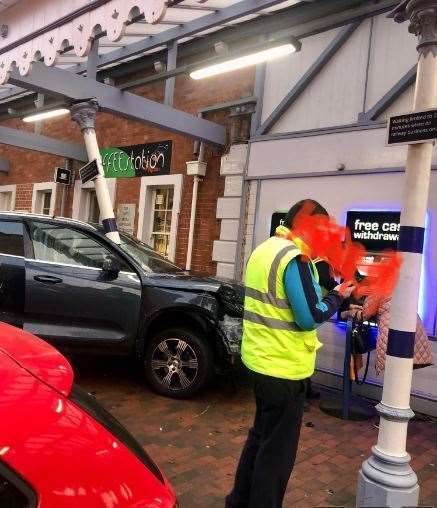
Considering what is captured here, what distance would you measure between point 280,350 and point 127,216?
25.9 feet

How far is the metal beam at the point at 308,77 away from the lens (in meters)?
6.74

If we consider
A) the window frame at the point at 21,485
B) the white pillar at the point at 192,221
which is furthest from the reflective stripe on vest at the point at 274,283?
the white pillar at the point at 192,221

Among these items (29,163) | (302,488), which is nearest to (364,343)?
(302,488)

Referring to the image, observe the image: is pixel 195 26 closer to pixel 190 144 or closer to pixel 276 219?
pixel 276 219

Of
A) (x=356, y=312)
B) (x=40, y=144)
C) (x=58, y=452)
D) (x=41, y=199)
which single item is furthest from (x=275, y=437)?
(x=41, y=199)

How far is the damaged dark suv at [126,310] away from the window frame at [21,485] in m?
3.99

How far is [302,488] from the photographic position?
141 inches

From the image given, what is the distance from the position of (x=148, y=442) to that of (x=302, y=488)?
1.34 meters

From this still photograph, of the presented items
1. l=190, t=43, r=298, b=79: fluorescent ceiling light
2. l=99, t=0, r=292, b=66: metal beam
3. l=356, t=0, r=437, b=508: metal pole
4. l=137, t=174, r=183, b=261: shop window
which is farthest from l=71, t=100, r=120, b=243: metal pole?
l=356, t=0, r=437, b=508: metal pole

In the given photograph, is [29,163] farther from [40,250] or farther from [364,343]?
[364,343]

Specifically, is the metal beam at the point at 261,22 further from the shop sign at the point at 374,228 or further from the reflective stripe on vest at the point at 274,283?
the reflective stripe on vest at the point at 274,283

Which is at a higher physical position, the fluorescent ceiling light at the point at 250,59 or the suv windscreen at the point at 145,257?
the fluorescent ceiling light at the point at 250,59

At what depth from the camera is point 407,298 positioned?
121 inches

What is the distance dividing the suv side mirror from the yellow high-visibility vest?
2979mm
